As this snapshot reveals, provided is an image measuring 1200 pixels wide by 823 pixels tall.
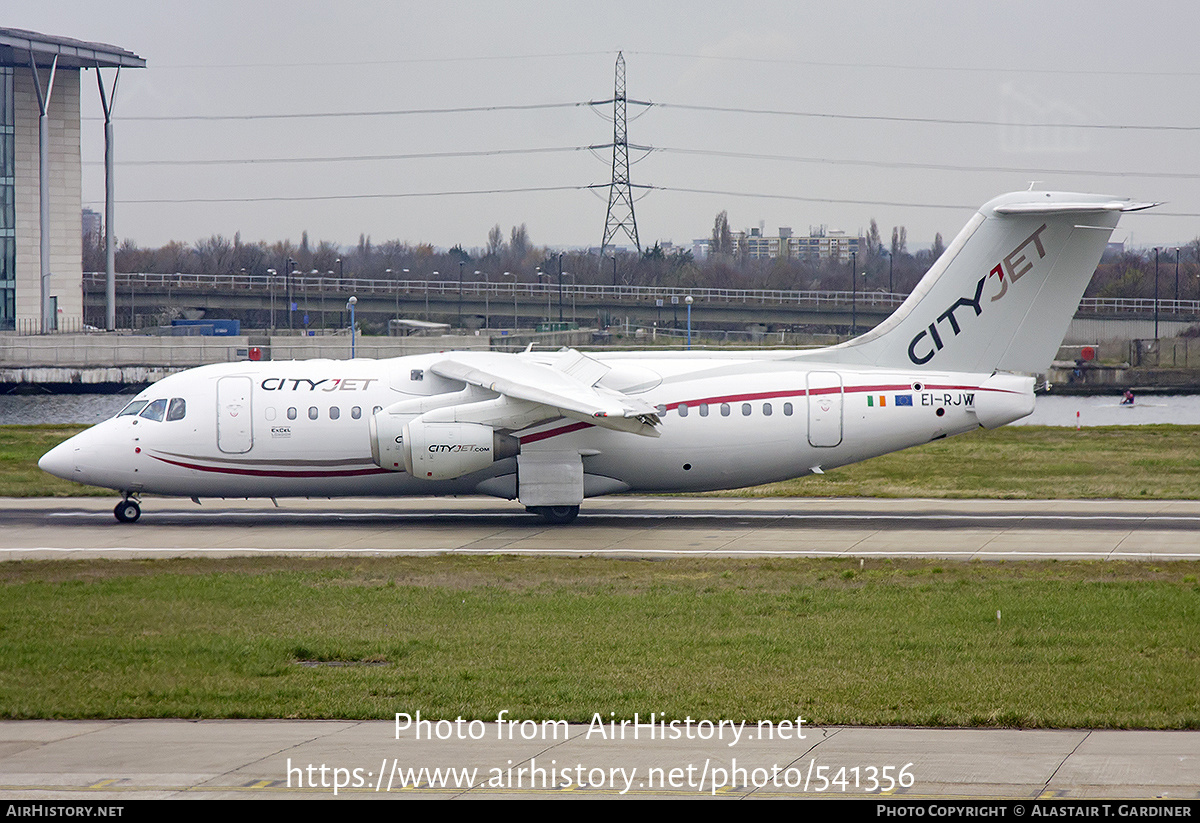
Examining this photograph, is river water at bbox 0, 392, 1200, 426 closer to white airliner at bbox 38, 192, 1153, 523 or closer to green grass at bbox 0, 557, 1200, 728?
white airliner at bbox 38, 192, 1153, 523

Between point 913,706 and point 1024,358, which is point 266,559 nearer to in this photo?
point 913,706

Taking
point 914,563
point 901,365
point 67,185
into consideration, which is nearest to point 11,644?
point 914,563

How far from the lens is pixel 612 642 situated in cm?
1501

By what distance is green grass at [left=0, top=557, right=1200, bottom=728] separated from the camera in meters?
12.1

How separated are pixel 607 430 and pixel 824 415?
4.67 metres

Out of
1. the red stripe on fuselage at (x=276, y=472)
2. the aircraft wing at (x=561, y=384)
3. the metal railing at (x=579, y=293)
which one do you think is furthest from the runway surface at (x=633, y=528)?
the metal railing at (x=579, y=293)

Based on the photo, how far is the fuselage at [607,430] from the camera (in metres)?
27.2

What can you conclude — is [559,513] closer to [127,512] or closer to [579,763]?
[127,512]

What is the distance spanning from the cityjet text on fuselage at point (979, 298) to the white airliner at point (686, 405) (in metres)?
0.03

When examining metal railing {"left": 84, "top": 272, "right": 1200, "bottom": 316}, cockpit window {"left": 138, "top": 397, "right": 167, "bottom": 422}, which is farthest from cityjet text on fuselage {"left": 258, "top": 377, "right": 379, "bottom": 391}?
metal railing {"left": 84, "top": 272, "right": 1200, "bottom": 316}

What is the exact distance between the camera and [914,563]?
21.9m

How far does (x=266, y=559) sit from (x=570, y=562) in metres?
5.35

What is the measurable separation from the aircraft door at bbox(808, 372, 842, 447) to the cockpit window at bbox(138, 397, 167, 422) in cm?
1414

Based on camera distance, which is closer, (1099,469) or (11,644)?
(11,644)
